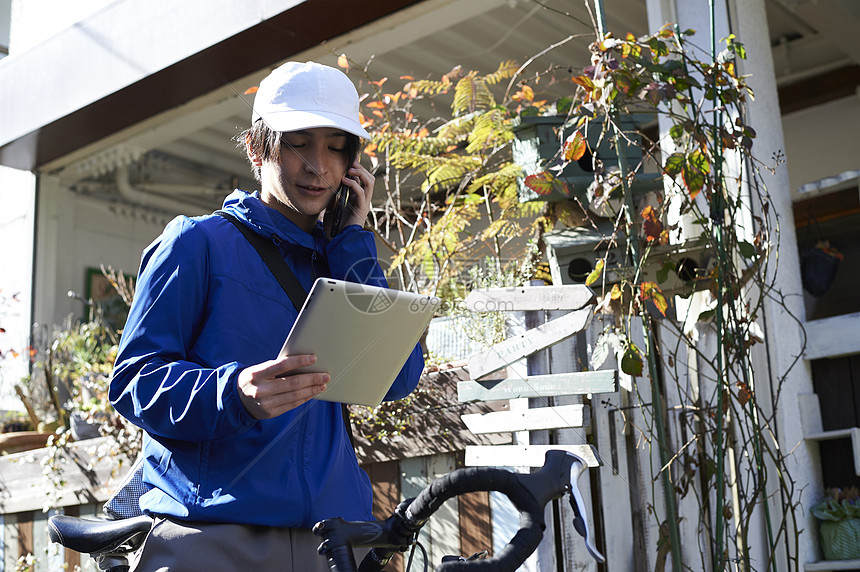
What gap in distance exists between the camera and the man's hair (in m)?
1.90

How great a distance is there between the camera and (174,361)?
164 centimetres

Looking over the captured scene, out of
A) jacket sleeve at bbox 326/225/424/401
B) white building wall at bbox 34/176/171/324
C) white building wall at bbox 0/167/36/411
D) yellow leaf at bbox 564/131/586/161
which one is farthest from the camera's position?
white building wall at bbox 34/176/171/324

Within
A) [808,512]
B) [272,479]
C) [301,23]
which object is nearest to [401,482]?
[808,512]

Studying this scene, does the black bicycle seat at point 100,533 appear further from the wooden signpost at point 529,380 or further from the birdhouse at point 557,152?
the birdhouse at point 557,152

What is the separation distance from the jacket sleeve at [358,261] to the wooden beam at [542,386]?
1.30 meters

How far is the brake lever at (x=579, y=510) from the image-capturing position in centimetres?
120

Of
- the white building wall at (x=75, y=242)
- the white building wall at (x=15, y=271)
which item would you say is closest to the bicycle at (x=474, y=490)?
the white building wall at (x=15, y=271)

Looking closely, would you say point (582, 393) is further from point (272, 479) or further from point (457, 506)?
point (272, 479)

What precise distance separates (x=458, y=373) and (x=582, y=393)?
78cm

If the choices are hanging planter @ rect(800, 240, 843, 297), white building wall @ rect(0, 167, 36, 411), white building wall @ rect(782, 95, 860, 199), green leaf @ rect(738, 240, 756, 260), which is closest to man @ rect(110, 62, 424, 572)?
green leaf @ rect(738, 240, 756, 260)

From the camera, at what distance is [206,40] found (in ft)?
20.0

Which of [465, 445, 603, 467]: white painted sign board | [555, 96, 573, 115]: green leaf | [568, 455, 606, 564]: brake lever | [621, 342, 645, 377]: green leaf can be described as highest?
[555, 96, 573, 115]: green leaf

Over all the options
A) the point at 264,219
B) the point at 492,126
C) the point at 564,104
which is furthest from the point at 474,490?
the point at 492,126

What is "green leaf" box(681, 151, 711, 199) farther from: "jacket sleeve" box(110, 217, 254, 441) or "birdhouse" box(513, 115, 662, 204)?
"jacket sleeve" box(110, 217, 254, 441)
